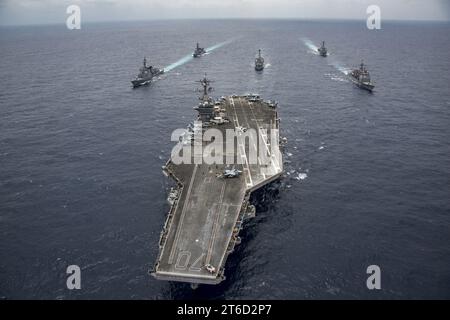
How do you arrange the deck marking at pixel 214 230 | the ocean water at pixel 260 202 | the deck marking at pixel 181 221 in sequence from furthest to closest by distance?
the ocean water at pixel 260 202, the deck marking at pixel 181 221, the deck marking at pixel 214 230

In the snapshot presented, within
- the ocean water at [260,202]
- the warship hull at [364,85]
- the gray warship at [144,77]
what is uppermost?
the gray warship at [144,77]

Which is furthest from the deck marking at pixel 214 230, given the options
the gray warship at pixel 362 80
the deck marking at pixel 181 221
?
the gray warship at pixel 362 80

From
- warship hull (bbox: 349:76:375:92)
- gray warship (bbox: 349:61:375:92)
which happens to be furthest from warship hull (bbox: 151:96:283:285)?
gray warship (bbox: 349:61:375:92)

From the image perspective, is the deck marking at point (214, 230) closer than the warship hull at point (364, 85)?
Yes

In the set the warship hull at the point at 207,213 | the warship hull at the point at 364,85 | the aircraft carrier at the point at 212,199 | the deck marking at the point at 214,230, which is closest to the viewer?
the warship hull at the point at 207,213

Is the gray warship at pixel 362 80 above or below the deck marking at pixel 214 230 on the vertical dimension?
above

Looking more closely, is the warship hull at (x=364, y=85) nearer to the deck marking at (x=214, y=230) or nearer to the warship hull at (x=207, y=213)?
the warship hull at (x=207, y=213)

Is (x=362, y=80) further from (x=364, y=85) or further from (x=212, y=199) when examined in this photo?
(x=212, y=199)

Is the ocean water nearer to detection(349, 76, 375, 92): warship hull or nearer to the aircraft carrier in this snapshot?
the aircraft carrier
